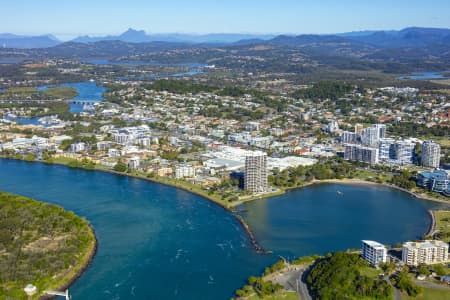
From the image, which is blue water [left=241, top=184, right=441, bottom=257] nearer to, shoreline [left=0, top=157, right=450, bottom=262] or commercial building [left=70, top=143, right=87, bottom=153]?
shoreline [left=0, top=157, right=450, bottom=262]

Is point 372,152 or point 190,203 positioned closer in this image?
point 190,203

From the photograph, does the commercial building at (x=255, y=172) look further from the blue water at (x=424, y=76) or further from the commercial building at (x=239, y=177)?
the blue water at (x=424, y=76)

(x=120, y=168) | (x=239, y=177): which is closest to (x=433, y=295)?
(x=239, y=177)

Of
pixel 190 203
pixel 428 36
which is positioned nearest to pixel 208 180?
pixel 190 203

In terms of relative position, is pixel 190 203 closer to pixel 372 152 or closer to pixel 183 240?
pixel 183 240

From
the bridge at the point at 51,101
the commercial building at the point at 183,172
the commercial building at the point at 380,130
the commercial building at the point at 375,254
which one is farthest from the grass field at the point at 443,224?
the bridge at the point at 51,101

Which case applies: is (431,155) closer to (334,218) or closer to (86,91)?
(334,218)

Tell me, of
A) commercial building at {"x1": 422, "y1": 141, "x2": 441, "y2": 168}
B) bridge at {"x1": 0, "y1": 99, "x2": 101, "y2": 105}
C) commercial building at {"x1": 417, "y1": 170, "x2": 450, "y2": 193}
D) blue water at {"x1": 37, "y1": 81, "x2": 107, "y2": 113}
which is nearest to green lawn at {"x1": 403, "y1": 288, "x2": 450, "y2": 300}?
commercial building at {"x1": 417, "y1": 170, "x2": 450, "y2": 193}
